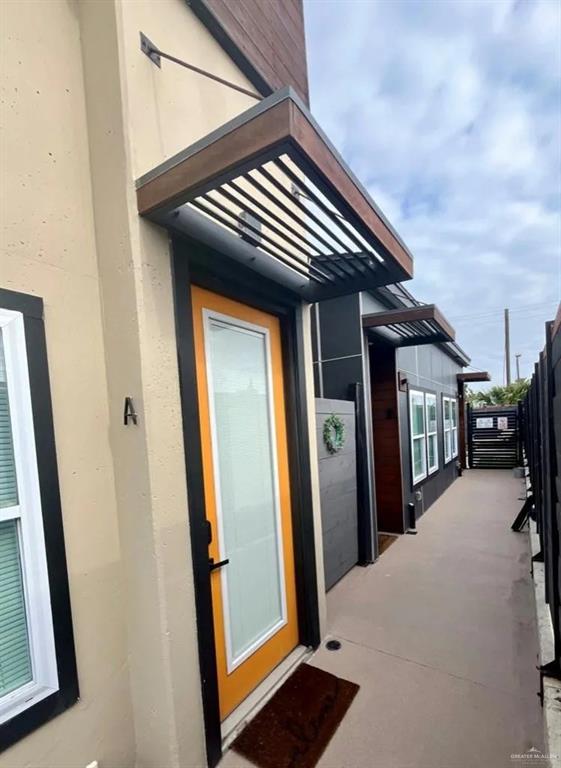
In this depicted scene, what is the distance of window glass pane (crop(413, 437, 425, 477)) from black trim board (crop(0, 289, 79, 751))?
533 centimetres

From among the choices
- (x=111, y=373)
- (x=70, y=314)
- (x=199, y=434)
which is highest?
(x=70, y=314)

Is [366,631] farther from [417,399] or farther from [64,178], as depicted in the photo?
[417,399]

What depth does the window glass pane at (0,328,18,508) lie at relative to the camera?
1252mm

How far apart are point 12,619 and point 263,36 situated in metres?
3.51

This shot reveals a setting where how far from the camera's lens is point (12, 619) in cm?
127

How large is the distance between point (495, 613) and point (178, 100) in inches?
165

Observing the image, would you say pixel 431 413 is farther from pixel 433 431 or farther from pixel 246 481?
pixel 246 481

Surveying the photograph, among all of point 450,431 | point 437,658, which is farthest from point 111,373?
point 450,431

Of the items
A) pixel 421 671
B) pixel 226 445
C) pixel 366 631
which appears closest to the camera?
pixel 226 445

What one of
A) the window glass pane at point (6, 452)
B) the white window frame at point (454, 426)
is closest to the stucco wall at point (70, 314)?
the window glass pane at point (6, 452)

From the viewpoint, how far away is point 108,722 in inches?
59.4

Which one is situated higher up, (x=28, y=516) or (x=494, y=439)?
(x=28, y=516)

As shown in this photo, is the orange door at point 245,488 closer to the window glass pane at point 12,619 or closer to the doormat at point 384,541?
the window glass pane at point 12,619

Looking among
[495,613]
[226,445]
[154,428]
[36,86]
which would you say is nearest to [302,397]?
[226,445]
